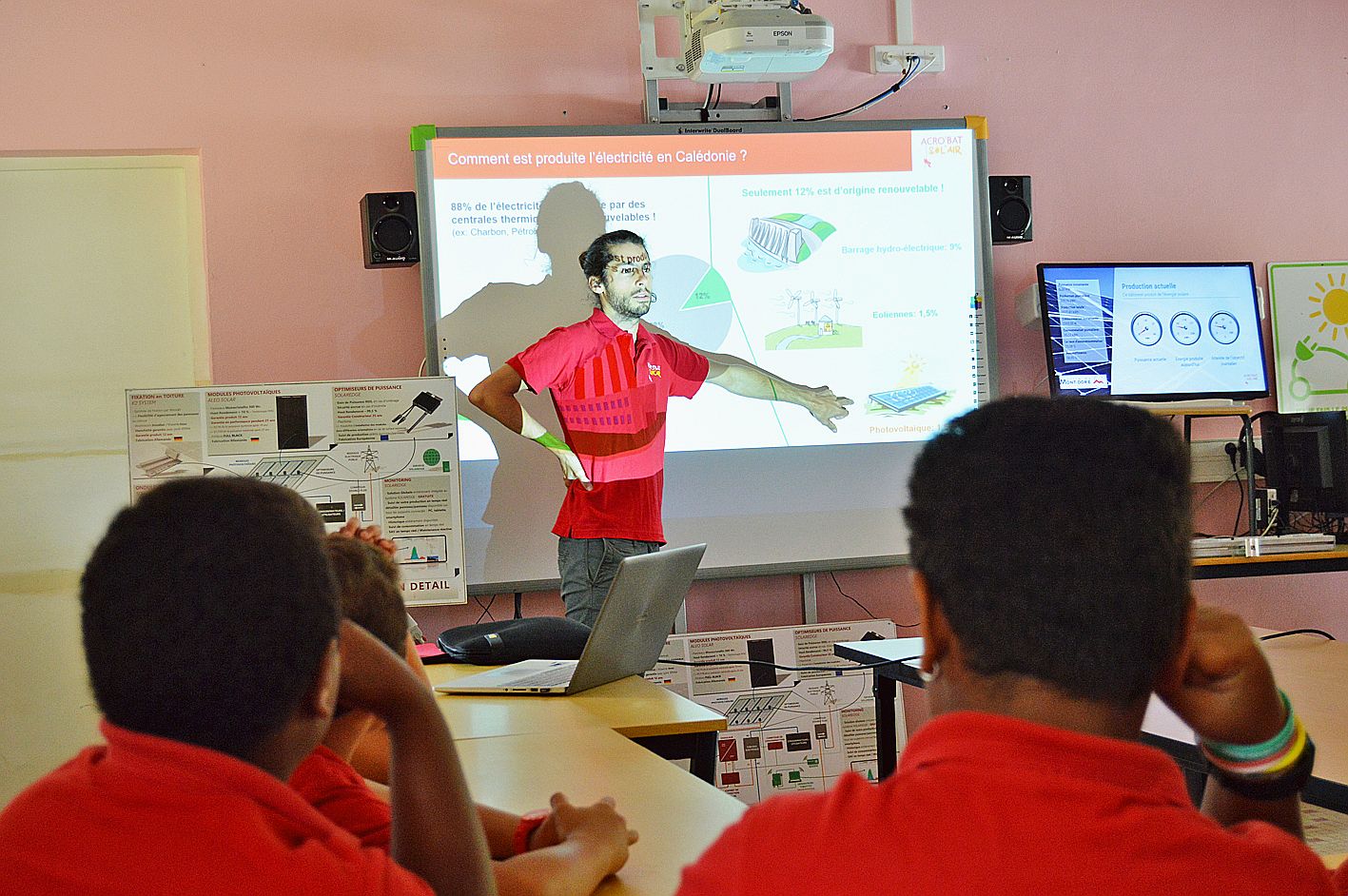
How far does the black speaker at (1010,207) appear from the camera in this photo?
4254 mm

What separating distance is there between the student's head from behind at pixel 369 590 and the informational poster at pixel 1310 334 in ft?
13.6

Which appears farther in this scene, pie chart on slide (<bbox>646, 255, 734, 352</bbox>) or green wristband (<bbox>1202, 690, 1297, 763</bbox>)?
pie chart on slide (<bbox>646, 255, 734, 352</bbox>)

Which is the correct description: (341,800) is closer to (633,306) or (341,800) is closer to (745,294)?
(633,306)

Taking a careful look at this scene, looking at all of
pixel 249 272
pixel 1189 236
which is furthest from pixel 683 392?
pixel 1189 236

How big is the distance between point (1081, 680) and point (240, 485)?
0.58 m

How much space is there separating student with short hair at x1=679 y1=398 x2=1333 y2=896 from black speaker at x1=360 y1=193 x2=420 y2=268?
126 inches

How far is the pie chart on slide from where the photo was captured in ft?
13.4

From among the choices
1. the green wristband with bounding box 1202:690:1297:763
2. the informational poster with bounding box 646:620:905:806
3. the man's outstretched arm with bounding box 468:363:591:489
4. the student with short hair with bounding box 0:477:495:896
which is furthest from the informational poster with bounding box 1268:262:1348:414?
the student with short hair with bounding box 0:477:495:896

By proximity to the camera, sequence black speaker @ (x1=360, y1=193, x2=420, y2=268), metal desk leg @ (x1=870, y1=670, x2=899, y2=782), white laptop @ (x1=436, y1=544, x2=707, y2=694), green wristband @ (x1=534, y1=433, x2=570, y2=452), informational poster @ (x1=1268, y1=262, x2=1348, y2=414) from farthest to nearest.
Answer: informational poster @ (x1=1268, y1=262, x2=1348, y2=414), green wristband @ (x1=534, y1=433, x2=570, y2=452), black speaker @ (x1=360, y1=193, x2=420, y2=268), metal desk leg @ (x1=870, y1=670, x2=899, y2=782), white laptop @ (x1=436, y1=544, x2=707, y2=694)

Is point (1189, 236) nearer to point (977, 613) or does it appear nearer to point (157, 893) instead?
point (977, 613)

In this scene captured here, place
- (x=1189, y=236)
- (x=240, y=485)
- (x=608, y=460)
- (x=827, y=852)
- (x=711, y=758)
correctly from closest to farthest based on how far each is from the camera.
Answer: (x=827, y=852), (x=240, y=485), (x=711, y=758), (x=608, y=460), (x=1189, y=236)

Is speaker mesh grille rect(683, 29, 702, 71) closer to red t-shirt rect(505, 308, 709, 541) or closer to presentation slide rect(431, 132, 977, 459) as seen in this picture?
presentation slide rect(431, 132, 977, 459)

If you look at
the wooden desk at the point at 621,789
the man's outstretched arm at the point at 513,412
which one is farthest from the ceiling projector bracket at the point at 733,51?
the wooden desk at the point at 621,789

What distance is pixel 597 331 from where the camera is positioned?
3.98 meters
